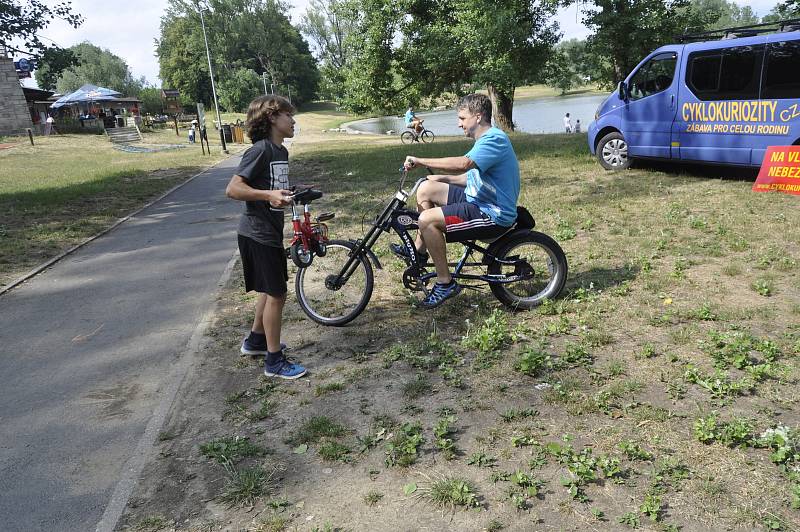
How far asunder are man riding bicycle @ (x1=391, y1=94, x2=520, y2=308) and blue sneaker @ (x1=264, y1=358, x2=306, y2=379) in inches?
52.8

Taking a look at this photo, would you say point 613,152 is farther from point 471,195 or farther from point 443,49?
point 443,49

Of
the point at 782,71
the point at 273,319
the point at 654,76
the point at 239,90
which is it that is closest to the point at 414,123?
the point at 654,76

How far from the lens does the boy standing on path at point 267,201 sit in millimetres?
3740

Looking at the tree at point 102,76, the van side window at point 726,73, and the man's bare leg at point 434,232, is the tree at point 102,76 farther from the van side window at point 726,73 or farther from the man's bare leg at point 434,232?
the man's bare leg at point 434,232

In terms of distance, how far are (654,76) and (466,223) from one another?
25.4 ft

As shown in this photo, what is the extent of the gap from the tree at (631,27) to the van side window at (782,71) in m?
12.7

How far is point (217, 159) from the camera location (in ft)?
74.7

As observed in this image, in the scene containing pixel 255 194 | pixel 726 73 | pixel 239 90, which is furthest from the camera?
pixel 239 90

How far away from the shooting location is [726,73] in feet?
30.5

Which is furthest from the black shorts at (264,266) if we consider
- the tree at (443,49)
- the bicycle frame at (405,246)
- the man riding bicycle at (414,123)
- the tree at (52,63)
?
the man riding bicycle at (414,123)

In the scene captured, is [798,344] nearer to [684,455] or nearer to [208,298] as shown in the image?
[684,455]

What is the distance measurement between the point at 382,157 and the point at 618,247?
11.9 meters

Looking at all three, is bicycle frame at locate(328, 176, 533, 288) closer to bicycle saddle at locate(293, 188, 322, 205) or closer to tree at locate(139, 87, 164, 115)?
bicycle saddle at locate(293, 188, 322, 205)

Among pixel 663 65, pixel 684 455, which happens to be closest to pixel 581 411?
pixel 684 455
